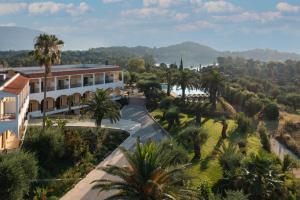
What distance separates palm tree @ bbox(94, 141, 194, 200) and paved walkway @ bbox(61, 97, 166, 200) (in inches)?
206

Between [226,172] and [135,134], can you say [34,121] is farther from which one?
[226,172]

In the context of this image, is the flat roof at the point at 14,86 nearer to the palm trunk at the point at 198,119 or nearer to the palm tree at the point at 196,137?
the palm tree at the point at 196,137

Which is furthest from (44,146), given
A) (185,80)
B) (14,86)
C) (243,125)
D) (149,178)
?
(185,80)

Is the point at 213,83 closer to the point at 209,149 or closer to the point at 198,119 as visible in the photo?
the point at 198,119

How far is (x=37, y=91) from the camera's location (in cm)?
5247

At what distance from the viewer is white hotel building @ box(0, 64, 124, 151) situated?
3656cm

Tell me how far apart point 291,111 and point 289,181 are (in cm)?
5961

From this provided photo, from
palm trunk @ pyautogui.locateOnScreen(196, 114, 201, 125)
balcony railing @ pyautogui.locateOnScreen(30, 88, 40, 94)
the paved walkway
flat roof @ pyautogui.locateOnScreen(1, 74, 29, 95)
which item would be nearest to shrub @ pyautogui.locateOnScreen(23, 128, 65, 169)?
the paved walkway

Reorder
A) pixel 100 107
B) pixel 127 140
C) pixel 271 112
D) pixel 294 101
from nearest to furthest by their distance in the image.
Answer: pixel 100 107 → pixel 127 140 → pixel 271 112 → pixel 294 101

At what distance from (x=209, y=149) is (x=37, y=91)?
23644 millimetres

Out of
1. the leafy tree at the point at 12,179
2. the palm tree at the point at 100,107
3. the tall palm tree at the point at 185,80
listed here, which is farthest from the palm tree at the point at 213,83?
the leafy tree at the point at 12,179

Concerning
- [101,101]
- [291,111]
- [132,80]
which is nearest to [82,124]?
[101,101]

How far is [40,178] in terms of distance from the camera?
32.6m

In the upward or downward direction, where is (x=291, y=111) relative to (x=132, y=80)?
downward
